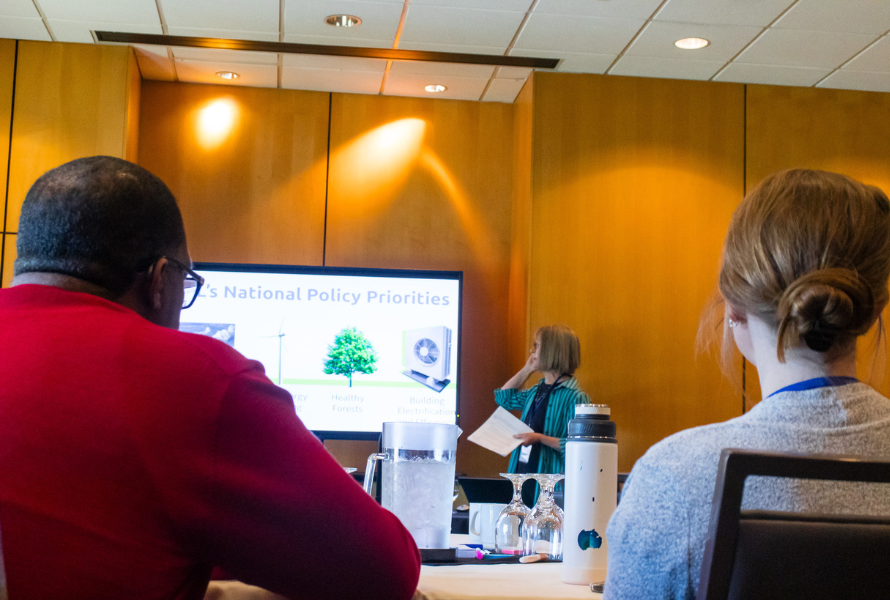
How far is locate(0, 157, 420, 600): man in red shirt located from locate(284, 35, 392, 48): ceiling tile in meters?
3.88

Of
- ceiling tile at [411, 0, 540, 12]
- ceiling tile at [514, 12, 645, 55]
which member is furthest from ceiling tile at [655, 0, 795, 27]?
ceiling tile at [411, 0, 540, 12]

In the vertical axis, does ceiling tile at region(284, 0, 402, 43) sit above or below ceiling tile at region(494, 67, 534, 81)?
above

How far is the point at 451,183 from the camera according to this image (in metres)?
5.42

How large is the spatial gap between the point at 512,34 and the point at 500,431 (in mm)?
2216

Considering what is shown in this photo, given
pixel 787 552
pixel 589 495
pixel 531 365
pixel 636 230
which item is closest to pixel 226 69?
pixel 531 365

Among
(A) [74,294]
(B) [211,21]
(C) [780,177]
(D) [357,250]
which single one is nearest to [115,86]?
(B) [211,21]

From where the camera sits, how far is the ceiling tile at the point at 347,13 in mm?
4168

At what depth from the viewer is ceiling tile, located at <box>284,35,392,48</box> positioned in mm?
4605

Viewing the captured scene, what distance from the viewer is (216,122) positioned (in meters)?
5.27

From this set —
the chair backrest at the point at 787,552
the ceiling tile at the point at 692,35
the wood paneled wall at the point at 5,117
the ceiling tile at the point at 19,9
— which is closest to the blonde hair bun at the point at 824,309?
the chair backrest at the point at 787,552

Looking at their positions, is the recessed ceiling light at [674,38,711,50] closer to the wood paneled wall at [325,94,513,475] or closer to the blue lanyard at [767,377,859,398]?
the wood paneled wall at [325,94,513,475]

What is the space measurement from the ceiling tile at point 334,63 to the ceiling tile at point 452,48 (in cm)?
24

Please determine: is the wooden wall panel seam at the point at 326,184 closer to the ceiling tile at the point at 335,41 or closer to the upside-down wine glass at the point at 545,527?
the ceiling tile at the point at 335,41

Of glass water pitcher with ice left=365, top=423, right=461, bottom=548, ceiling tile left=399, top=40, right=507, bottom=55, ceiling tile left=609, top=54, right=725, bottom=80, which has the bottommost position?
glass water pitcher with ice left=365, top=423, right=461, bottom=548
